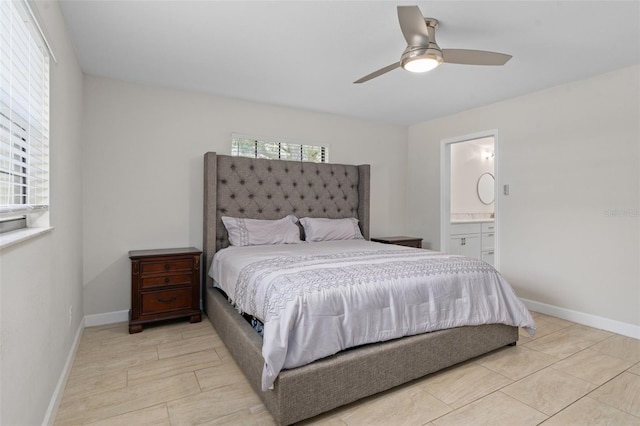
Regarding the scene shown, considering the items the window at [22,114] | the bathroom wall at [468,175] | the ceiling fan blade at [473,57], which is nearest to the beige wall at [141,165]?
the window at [22,114]

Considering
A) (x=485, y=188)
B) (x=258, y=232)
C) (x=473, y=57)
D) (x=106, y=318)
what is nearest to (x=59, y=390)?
(x=106, y=318)

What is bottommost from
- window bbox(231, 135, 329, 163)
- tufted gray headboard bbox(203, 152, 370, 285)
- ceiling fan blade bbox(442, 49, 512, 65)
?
tufted gray headboard bbox(203, 152, 370, 285)

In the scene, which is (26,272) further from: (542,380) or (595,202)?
(595,202)

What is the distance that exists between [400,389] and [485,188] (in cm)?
499

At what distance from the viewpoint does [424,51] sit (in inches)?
78.0

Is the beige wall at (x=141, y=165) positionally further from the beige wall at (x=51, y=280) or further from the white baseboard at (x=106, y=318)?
the beige wall at (x=51, y=280)

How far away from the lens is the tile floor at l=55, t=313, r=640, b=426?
1.73 metres

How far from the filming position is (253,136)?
3.82 meters

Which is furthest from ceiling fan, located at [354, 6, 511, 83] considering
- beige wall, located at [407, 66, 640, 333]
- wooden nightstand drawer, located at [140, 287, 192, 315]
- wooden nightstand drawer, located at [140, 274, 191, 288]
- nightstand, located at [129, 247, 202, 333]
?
wooden nightstand drawer, located at [140, 287, 192, 315]

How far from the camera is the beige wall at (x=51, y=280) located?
1.13 metres

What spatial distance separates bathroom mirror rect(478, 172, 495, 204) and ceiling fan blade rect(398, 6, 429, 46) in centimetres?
459

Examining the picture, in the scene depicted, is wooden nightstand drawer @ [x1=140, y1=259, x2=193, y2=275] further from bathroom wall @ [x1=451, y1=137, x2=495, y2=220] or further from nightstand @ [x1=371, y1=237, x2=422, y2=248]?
bathroom wall @ [x1=451, y1=137, x2=495, y2=220]

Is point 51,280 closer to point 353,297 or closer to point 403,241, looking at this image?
point 353,297

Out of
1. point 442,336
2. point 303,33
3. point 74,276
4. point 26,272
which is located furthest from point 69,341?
point 303,33
